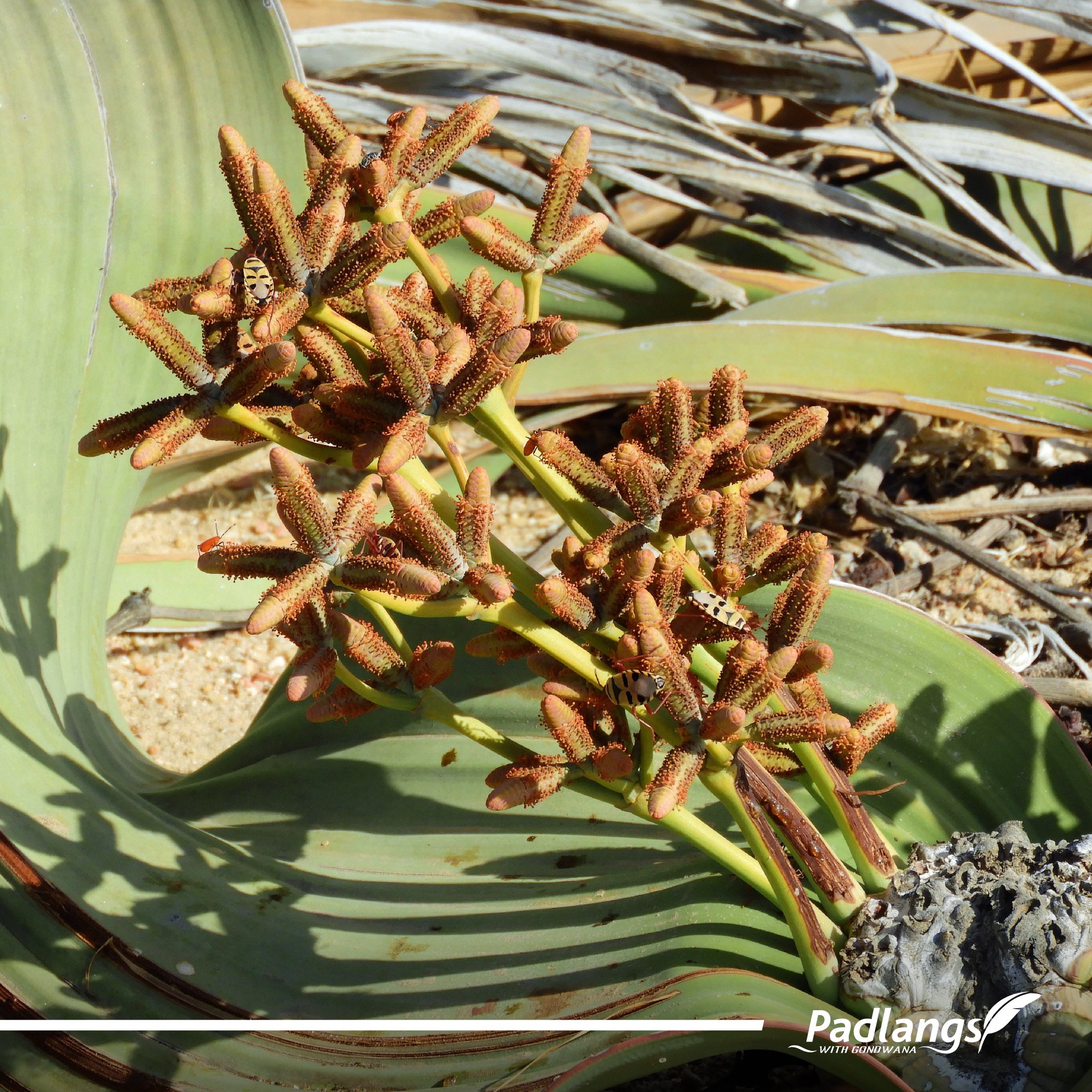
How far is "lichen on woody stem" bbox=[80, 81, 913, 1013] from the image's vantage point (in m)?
0.62

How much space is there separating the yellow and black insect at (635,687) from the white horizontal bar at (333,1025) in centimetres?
21

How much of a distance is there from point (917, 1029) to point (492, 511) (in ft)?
1.55

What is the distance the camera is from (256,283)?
0.63m

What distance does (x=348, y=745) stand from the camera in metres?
1.07

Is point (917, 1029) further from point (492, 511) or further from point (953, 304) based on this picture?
point (953, 304)

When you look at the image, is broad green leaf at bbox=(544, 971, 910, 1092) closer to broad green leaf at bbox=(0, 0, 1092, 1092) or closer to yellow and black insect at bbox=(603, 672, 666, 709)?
broad green leaf at bbox=(0, 0, 1092, 1092)

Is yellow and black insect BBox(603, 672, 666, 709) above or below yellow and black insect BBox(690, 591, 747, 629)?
below

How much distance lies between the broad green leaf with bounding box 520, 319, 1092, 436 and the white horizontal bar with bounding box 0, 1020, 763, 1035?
2.75ft

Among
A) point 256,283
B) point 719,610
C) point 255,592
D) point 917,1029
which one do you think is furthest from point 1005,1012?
point 255,592

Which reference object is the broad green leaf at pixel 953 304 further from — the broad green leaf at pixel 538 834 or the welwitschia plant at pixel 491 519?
the welwitschia plant at pixel 491 519

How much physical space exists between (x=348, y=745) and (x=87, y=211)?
0.64 meters

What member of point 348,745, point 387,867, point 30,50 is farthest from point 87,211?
point 387,867

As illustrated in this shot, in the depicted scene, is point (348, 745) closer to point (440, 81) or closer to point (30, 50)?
point (30, 50)

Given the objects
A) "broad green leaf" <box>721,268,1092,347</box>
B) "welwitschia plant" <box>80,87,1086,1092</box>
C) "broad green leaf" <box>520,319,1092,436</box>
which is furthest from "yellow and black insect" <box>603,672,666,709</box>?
→ "broad green leaf" <box>721,268,1092,347</box>
